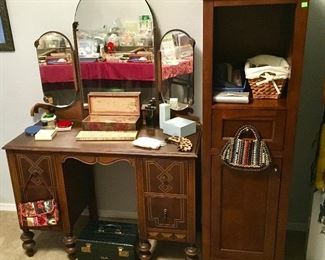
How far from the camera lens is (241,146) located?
1703 millimetres

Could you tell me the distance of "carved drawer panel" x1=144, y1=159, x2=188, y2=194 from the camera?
1.84 m

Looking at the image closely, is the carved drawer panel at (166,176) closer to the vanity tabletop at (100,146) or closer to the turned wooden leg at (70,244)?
the vanity tabletop at (100,146)

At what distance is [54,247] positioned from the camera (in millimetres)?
2316

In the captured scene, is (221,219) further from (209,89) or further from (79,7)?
(79,7)

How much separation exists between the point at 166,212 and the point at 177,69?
82 cm

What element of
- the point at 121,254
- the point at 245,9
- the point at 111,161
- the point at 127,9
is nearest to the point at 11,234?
the point at 121,254

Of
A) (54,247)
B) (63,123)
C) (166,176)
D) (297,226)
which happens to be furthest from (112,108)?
(297,226)

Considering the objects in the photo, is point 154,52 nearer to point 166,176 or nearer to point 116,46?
point 116,46

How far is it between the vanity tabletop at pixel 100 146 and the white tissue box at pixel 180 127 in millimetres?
31

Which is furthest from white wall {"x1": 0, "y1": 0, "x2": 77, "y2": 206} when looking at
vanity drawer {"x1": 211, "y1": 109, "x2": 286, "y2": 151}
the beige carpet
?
vanity drawer {"x1": 211, "y1": 109, "x2": 286, "y2": 151}

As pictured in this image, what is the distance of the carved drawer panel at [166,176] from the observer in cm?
184

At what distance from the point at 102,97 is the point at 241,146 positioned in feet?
2.92

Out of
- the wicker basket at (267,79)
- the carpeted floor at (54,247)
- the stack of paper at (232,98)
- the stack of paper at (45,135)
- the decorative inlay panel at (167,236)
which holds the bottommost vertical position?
the carpeted floor at (54,247)

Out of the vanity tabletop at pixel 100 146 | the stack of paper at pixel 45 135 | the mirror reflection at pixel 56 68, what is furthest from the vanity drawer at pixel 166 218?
the mirror reflection at pixel 56 68
